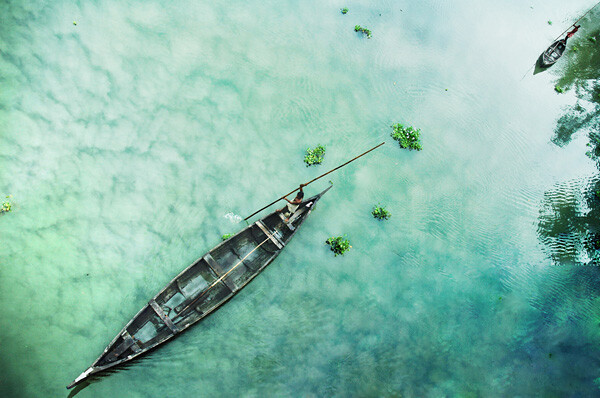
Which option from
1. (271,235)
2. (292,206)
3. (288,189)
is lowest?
(271,235)

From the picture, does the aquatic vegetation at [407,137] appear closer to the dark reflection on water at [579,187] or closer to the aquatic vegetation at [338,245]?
the aquatic vegetation at [338,245]

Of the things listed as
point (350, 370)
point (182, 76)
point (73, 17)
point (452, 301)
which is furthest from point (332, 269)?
point (73, 17)

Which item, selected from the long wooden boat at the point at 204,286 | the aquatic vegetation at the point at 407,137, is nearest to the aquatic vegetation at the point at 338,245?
the long wooden boat at the point at 204,286

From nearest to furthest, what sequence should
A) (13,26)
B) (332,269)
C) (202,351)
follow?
(202,351) < (332,269) < (13,26)

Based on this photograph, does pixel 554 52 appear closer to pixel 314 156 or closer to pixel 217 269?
pixel 314 156

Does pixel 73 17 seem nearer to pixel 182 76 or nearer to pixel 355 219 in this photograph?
pixel 182 76

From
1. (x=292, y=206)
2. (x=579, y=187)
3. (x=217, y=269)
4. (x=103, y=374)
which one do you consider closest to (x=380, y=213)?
(x=292, y=206)
